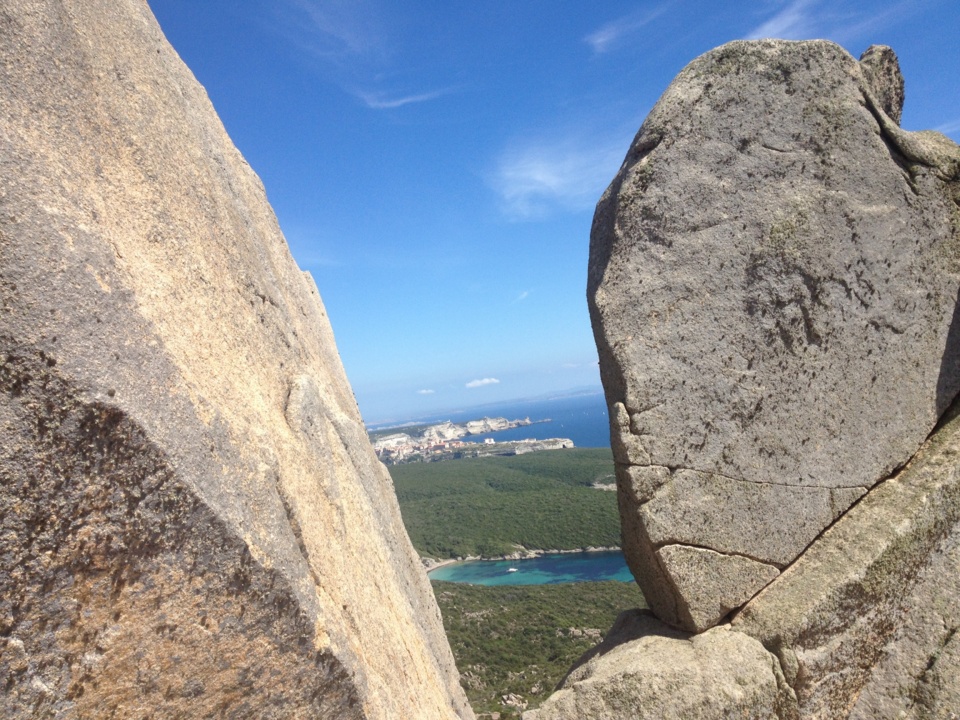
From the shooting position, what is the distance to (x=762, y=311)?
222 inches

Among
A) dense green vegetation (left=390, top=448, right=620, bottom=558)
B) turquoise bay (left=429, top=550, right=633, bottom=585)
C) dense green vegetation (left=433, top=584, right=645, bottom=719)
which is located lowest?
turquoise bay (left=429, top=550, right=633, bottom=585)

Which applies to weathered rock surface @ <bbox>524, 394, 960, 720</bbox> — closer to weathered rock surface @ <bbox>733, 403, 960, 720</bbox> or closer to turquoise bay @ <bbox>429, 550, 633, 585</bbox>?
weathered rock surface @ <bbox>733, 403, 960, 720</bbox>

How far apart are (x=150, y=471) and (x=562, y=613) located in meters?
35.2

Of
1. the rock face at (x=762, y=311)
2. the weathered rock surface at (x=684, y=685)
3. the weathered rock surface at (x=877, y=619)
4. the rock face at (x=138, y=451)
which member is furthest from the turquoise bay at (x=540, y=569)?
the rock face at (x=138, y=451)

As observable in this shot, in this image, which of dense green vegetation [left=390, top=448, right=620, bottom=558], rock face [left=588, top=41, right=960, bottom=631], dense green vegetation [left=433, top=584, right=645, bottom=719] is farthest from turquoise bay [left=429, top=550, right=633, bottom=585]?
rock face [left=588, top=41, right=960, bottom=631]

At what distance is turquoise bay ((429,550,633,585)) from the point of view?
53.6 meters

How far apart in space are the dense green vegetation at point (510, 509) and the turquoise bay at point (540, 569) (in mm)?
1245

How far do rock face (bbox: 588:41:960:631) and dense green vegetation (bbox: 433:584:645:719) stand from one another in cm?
1655

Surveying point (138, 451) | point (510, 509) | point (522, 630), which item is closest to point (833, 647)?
point (138, 451)

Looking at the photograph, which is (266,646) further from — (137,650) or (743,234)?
(743,234)

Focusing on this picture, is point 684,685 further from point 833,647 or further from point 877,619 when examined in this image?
point 877,619

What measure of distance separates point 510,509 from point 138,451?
69505mm

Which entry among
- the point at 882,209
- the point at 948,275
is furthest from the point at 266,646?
the point at 948,275

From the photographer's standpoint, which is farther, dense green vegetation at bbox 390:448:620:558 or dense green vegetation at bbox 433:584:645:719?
dense green vegetation at bbox 390:448:620:558
